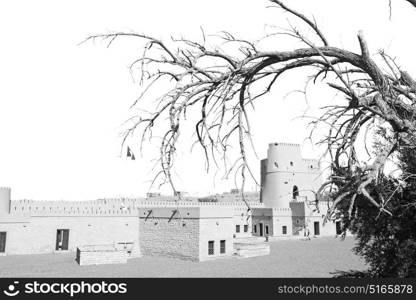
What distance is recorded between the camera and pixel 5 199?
31.9 metres

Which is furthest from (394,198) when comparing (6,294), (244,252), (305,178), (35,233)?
(305,178)

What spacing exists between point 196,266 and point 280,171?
30.1 meters

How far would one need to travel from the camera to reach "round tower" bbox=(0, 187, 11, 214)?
3169 centimetres

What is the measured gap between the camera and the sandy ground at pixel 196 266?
19.8 meters

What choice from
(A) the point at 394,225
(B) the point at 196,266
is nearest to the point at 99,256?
(B) the point at 196,266

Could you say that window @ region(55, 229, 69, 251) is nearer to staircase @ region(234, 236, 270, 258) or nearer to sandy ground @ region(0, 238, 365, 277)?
sandy ground @ region(0, 238, 365, 277)

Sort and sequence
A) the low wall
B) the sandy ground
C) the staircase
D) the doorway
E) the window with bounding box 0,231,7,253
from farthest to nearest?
1. the doorway
2. the window with bounding box 0,231,7,253
3. the staircase
4. the low wall
5. the sandy ground

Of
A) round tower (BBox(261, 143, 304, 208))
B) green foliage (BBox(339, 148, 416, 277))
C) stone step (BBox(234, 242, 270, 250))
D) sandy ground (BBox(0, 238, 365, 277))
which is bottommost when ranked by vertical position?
sandy ground (BBox(0, 238, 365, 277))

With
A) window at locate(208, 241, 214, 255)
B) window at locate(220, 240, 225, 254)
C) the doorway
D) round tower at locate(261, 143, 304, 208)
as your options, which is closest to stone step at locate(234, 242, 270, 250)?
window at locate(220, 240, 225, 254)

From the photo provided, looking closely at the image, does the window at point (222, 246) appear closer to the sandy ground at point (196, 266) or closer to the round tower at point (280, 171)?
the sandy ground at point (196, 266)

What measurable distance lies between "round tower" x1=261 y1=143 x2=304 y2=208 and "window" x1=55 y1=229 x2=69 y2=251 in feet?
93.7

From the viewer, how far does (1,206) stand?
104 ft

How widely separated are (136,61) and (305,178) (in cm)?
4985

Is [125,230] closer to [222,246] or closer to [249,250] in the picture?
[222,246]
